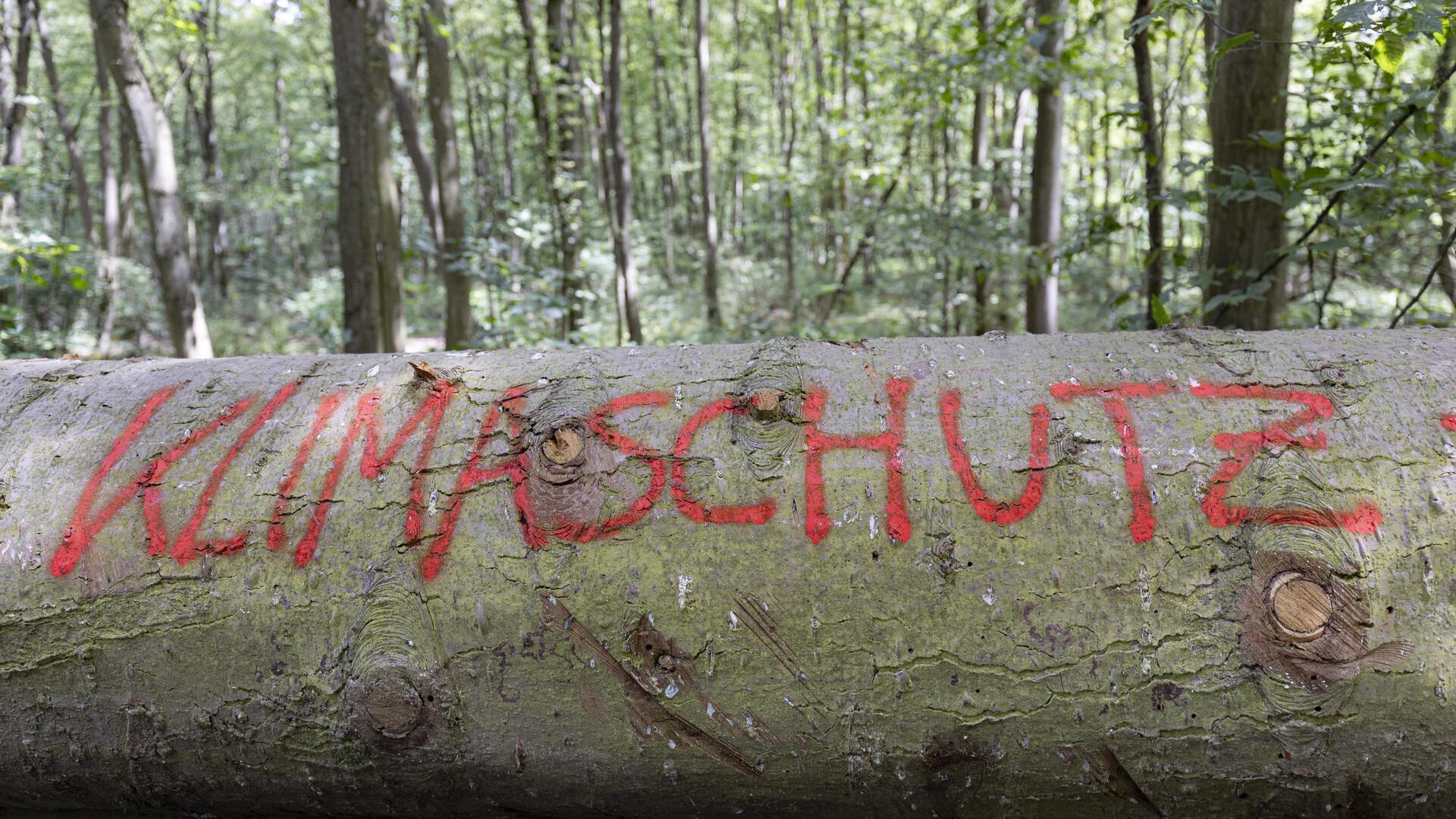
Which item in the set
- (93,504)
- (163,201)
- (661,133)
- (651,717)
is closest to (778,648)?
(651,717)

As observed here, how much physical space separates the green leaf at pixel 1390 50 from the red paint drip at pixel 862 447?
1.42 m

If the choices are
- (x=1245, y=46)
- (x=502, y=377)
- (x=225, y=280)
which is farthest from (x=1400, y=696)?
(x=225, y=280)

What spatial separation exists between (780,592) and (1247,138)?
254 cm

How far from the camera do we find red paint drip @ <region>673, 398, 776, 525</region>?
1.37 metres

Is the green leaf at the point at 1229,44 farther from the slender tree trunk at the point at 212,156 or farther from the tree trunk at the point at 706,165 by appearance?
the slender tree trunk at the point at 212,156

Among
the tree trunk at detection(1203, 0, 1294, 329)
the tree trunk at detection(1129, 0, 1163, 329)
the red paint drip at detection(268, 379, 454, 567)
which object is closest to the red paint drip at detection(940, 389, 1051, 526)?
the red paint drip at detection(268, 379, 454, 567)

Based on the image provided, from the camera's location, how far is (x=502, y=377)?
1.62m

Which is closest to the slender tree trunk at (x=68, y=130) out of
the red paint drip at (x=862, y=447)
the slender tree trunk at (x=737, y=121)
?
the slender tree trunk at (x=737, y=121)

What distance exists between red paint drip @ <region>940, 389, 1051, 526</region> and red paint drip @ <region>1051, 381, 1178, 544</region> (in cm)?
8

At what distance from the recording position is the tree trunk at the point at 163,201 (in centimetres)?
547

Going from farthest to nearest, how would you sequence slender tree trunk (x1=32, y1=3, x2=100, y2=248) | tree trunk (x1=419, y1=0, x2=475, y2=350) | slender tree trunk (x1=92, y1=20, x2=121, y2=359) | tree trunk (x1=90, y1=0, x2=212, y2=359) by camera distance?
1. slender tree trunk (x1=32, y1=3, x2=100, y2=248)
2. slender tree trunk (x1=92, y1=20, x2=121, y2=359)
3. tree trunk (x1=419, y1=0, x2=475, y2=350)
4. tree trunk (x1=90, y1=0, x2=212, y2=359)

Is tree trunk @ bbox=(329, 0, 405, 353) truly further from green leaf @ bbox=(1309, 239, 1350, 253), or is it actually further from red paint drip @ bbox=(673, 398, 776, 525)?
green leaf @ bbox=(1309, 239, 1350, 253)

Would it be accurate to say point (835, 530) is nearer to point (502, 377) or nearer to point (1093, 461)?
Answer: point (1093, 461)

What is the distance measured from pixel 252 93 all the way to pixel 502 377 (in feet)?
85.0
